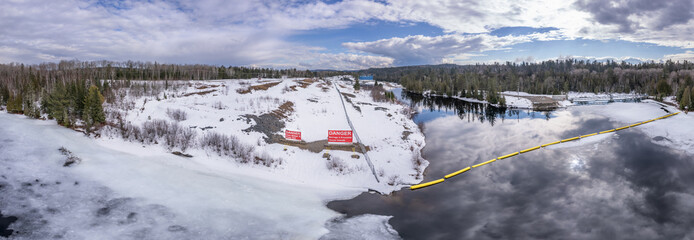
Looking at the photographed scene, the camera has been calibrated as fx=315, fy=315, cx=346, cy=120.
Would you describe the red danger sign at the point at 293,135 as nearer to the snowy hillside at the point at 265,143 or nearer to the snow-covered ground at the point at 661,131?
the snowy hillside at the point at 265,143

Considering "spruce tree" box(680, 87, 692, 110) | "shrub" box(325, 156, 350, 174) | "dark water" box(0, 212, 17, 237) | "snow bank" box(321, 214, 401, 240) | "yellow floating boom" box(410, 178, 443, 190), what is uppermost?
"spruce tree" box(680, 87, 692, 110)

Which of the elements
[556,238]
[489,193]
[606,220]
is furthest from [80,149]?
[606,220]

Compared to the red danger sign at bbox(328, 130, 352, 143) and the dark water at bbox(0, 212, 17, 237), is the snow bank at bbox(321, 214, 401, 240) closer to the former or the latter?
the red danger sign at bbox(328, 130, 352, 143)

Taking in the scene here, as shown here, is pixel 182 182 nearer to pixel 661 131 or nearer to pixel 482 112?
pixel 661 131

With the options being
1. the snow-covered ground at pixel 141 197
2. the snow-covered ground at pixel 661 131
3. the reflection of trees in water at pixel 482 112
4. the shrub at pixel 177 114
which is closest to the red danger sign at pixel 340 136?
the snow-covered ground at pixel 141 197

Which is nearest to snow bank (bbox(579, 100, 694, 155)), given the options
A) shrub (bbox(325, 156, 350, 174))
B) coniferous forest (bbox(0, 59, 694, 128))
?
coniferous forest (bbox(0, 59, 694, 128))

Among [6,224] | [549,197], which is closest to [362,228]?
[549,197]

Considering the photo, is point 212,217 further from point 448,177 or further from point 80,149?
point 448,177
